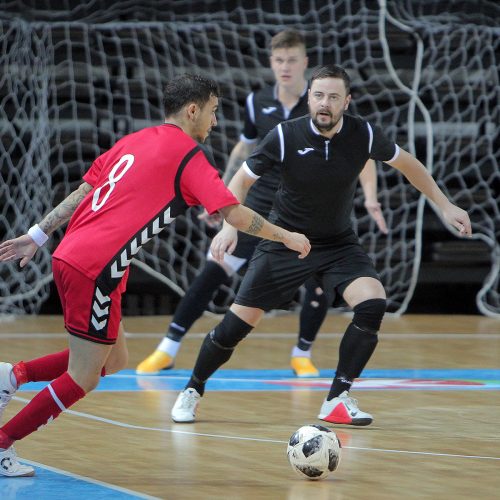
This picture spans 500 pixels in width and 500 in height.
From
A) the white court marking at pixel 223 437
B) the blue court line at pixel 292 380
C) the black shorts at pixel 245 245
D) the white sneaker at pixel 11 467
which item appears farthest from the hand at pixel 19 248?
the black shorts at pixel 245 245

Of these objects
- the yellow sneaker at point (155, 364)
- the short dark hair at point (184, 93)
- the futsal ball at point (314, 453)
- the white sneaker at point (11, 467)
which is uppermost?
the short dark hair at point (184, 93)

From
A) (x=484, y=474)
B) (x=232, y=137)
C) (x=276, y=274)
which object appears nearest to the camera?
(x=484, y=474)

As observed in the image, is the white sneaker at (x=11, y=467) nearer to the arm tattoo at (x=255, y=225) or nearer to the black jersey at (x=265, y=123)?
the arm tattoo at (x=255, y=225)

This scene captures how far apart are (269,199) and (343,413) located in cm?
199

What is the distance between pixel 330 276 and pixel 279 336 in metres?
3.55

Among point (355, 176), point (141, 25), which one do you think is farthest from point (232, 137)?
point (355, 176)

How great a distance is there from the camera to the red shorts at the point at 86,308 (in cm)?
405

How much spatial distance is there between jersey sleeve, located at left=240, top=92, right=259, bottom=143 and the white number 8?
2.87m

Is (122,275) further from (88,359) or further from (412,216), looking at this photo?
(412,216)

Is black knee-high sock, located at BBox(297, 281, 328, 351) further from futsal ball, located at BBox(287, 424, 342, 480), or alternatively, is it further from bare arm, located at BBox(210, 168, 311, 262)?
futsal ball, located at BBox(287, 424, 342, 480)

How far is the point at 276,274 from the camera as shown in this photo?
5.34 meters

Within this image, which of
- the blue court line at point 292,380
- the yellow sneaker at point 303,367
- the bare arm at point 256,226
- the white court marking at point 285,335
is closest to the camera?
the bare arm at point 256,226

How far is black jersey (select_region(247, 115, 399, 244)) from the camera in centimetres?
528

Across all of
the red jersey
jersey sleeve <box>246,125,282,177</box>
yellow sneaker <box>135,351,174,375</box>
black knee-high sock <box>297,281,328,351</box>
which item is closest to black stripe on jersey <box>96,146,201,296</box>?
the red jersey
